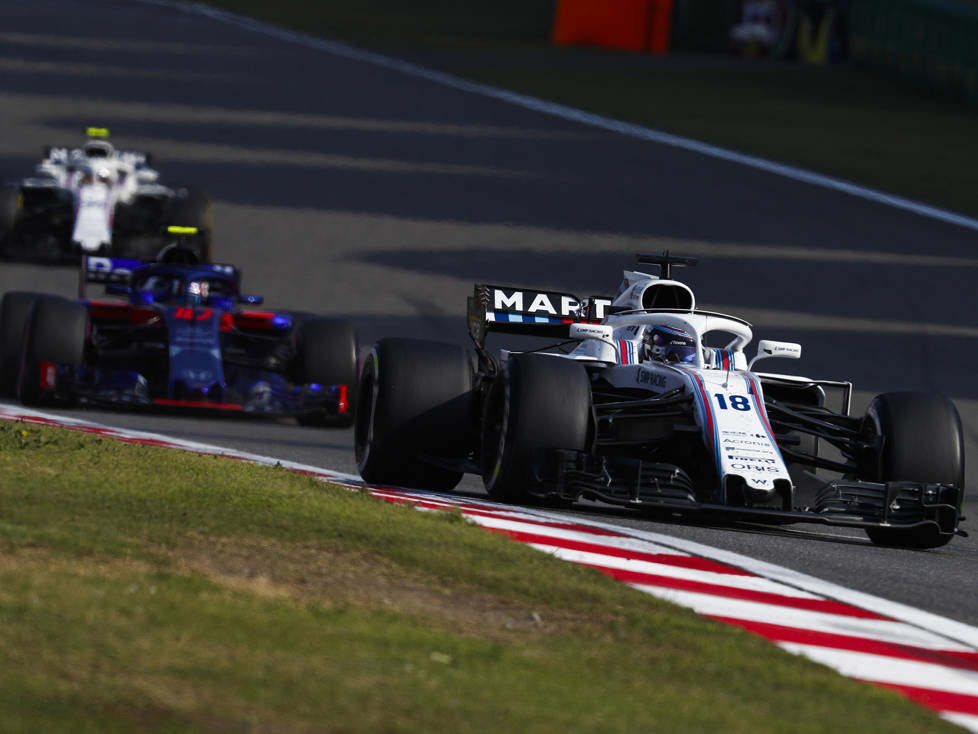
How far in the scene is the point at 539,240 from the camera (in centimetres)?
2498

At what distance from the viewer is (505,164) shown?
3009cm

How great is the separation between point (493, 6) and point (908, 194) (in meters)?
28.1

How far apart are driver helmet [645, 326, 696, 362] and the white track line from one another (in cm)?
1485

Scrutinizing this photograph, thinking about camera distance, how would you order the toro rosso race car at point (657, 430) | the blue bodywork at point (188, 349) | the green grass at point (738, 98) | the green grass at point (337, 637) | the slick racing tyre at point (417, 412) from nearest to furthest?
the green grass at point (337, 637) → the toro rosso race car at point (657, 430) → the slick racing tyre at point (417, 412) → the blue bodywork at point (188, 349) → the green grass at point (738, 98)

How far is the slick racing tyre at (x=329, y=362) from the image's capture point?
15148 millimetres

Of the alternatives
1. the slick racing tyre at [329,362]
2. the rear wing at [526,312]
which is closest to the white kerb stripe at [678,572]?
the rear wing at [526,312]

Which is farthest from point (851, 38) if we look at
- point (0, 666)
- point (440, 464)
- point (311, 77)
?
point (0, 666)

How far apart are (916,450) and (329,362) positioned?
5964 millimetres

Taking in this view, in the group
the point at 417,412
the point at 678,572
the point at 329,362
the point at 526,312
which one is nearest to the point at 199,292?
the point at 329,362

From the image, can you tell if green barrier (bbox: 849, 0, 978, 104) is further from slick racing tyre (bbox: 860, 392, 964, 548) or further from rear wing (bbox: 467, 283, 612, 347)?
slick racing tyre (bbox: 860, 392, 964, 548)

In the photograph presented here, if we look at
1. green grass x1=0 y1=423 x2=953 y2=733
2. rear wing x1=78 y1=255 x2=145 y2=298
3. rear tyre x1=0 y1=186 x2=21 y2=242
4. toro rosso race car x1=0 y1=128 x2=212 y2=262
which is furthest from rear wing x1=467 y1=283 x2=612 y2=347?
rear tyre x1=0 y1=186 x2=21 y2=242

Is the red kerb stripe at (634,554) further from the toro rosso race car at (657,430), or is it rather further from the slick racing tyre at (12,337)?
the slick racing tyre at (12,337)

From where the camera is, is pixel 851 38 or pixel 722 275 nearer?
pixel 722 275

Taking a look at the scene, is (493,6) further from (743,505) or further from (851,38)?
(743,505)
